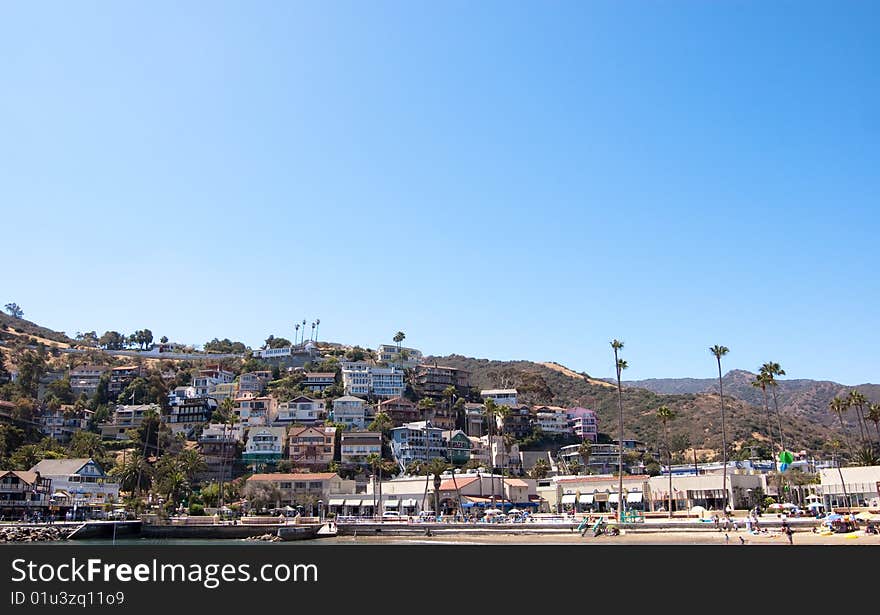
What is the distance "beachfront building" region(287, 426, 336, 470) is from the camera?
12150cm

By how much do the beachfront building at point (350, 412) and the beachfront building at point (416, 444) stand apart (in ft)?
33.6

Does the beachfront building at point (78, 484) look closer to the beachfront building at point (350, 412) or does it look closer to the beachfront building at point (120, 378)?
the beachfront building at point (350, 412)

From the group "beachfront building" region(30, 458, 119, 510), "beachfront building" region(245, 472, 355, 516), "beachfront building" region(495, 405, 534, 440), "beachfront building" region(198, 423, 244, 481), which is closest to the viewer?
"beachfront building" region(30, 458, 119, 510)

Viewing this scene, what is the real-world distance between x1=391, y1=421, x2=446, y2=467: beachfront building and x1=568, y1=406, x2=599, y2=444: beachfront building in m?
32.9

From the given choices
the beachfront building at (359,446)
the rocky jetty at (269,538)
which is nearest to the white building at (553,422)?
the beachfront building at (359,446)

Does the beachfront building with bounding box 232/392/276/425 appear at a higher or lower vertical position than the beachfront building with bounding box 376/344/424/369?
lower

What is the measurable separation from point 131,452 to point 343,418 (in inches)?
1445

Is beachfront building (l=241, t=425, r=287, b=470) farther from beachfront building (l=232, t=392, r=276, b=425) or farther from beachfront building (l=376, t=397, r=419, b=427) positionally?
beachfront building (l=376, t=397, r=419, b=427)

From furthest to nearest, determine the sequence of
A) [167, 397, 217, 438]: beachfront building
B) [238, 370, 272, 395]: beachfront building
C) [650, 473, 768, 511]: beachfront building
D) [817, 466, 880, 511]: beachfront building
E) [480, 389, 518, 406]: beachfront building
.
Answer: [238, 370, 272, 395]: beachfront building, [480, 389, 518, 406]: beachfront building, [167, 397, 217, 438]: beachfront building, [650, 473, 768, 511]: beachfront building, [817, 466, 880, 511]: beachfront building

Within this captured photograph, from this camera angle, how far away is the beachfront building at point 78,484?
99.6 metres

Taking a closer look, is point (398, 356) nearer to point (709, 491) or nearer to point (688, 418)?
point (688, 418)

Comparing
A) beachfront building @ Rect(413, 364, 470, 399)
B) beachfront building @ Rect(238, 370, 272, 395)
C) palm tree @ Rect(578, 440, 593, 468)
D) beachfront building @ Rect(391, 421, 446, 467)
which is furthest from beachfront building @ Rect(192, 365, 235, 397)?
palm tree @ Rect(578, 440, 593, 468)
